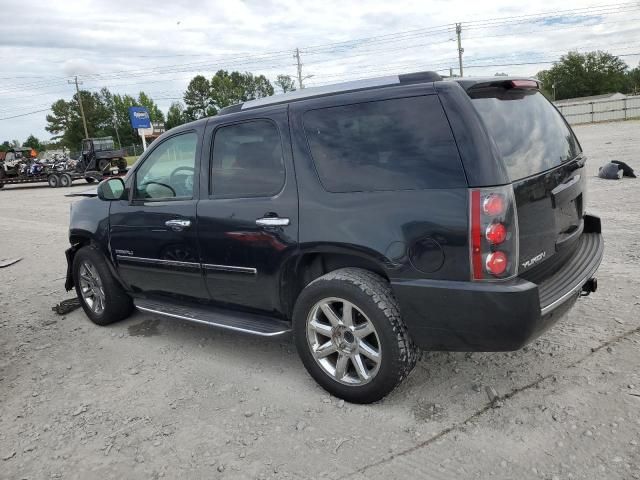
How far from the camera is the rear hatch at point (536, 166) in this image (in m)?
2.76

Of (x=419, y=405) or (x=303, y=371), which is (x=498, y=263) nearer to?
(x=419, y=405)

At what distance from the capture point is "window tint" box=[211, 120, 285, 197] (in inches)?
133

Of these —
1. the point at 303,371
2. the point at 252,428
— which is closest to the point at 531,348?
the point at 303,371

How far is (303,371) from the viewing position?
11.9 ft

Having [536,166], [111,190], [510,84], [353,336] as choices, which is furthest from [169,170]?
[536,166]

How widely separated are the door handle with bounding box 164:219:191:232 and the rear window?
7.05ft

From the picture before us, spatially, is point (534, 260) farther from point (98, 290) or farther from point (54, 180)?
point (54, 180)

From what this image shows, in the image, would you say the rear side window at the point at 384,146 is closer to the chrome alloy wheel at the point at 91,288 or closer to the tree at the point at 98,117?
the chrome alloy wheel at the point at 91,288

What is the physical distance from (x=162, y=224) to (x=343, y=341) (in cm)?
176

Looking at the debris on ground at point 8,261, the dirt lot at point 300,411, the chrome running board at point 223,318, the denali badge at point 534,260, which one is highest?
the denali badge at point 534,260

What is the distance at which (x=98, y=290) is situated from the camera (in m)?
4.83

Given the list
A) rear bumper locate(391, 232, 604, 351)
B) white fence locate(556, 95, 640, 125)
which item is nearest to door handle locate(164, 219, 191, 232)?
rear bumper locate(391, 232, 604, 351)

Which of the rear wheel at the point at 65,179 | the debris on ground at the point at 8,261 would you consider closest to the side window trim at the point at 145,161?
the debris on ground at the point at 8,261

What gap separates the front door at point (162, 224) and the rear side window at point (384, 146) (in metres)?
1.15
